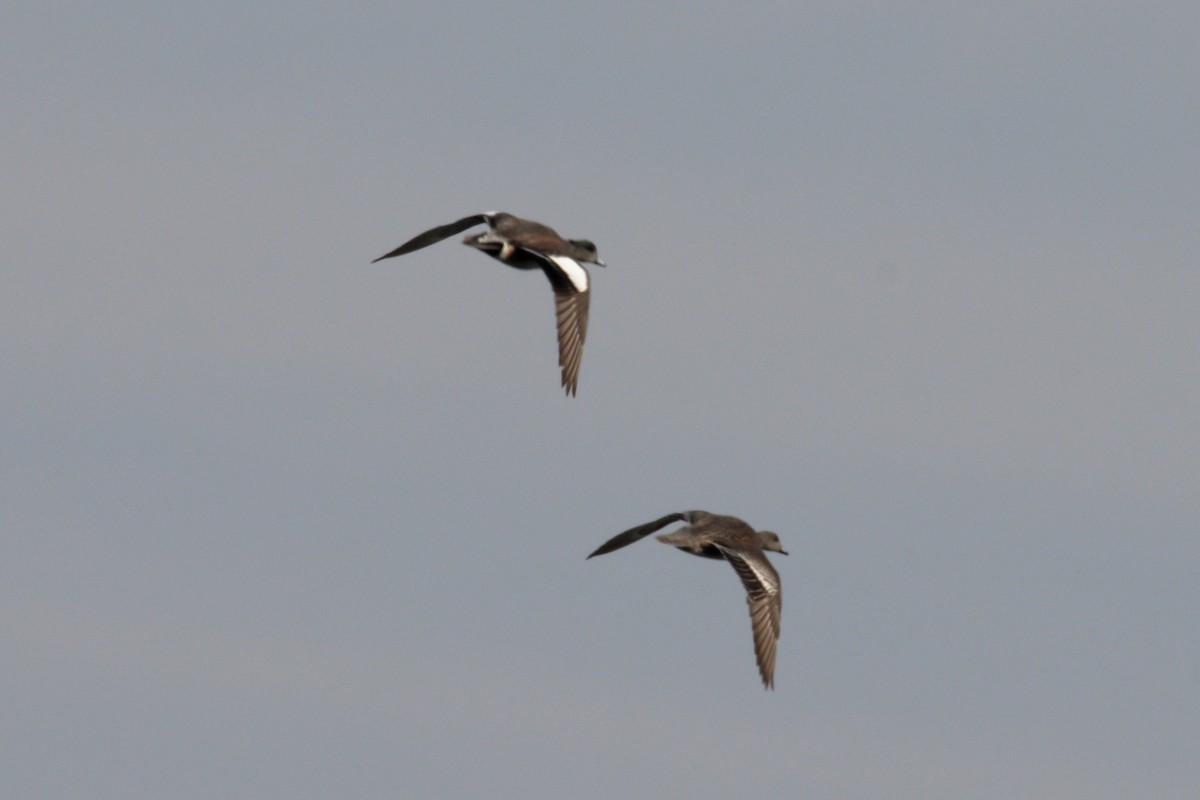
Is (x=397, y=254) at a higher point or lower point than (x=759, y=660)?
higher

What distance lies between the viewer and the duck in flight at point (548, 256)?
1460 inches

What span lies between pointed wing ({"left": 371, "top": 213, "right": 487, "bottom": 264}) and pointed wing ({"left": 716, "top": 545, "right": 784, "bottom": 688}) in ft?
20.8

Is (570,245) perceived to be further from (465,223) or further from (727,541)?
(727,541)

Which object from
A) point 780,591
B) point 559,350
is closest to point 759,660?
point 780,591

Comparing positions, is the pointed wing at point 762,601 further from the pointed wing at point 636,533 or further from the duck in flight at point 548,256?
the duck in flight at point 548,256

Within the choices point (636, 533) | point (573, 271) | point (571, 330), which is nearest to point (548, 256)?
point (573, 271)

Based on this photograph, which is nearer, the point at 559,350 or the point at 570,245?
the point at 559,350

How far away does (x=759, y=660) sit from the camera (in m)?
40.0

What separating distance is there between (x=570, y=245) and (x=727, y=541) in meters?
5.24

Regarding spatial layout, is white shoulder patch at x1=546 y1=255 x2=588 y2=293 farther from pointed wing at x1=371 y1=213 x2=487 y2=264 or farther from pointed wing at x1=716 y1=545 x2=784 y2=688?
pointed wing at x1=716 y1=545 x2=784 y2=688

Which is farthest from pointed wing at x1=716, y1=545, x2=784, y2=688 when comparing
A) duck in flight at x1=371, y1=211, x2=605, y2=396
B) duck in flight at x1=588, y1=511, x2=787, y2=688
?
duck in flight at x1=371, y1=211, x2=605, y2=396

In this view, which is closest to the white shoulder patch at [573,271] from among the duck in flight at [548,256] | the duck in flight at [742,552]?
the duck in flight at [548,256]

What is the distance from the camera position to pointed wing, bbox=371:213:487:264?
38.8 m

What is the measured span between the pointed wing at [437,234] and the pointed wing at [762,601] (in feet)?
20.8
